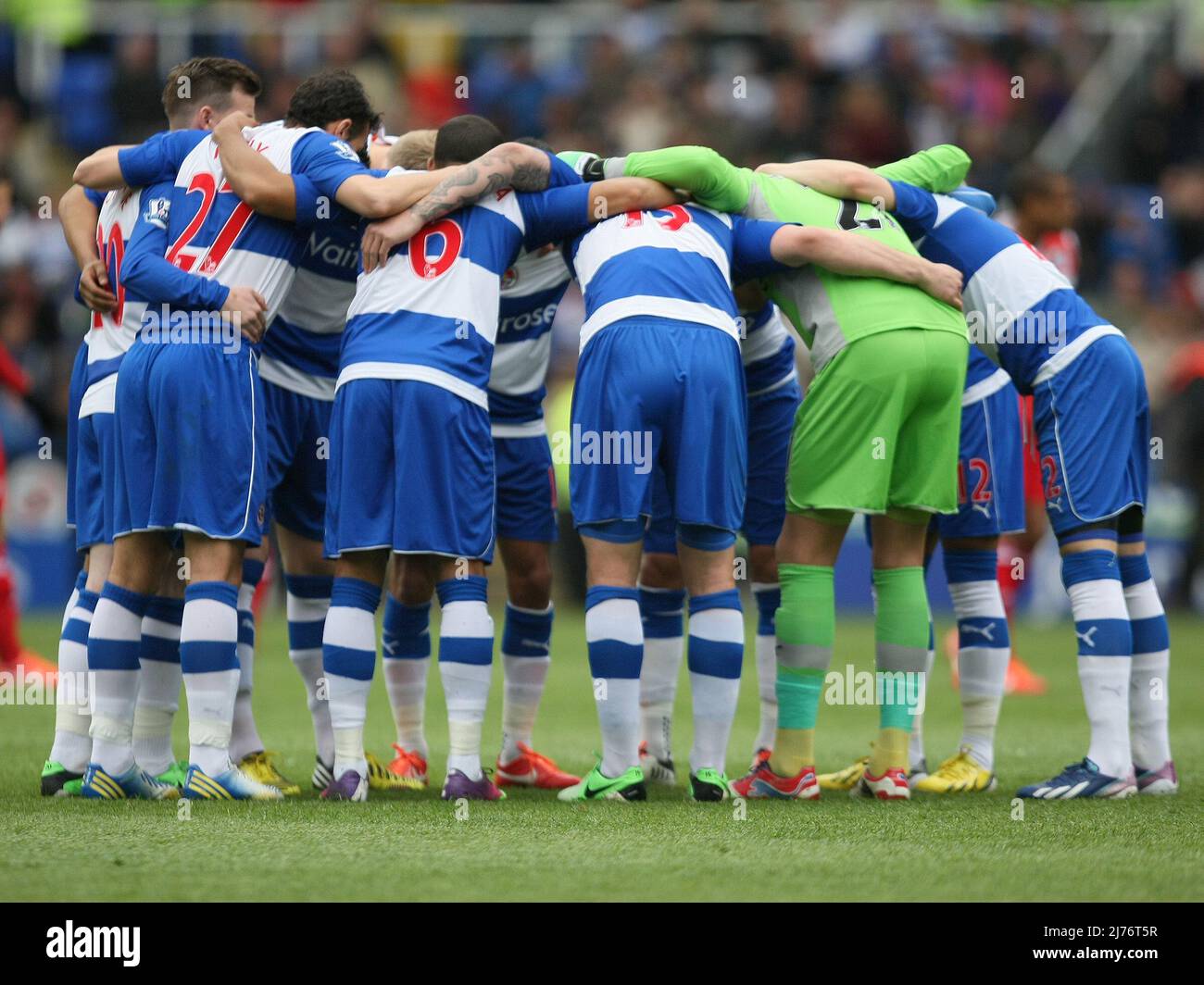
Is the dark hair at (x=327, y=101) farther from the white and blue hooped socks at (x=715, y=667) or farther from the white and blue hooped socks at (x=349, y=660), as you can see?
the white and blue hooped socks at (x=715, y=667)

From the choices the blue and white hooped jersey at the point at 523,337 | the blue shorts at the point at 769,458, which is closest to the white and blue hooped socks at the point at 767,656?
the blue shorts at the point at 769,458

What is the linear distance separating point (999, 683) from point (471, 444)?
2249 millimetres

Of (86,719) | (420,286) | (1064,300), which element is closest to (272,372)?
(420,286)

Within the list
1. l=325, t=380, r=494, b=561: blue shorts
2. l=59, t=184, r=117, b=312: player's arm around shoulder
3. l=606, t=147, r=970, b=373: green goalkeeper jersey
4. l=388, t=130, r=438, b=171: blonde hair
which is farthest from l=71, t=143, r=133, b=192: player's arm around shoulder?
l=606, t=147, r=970, b=373: green goalkeeper jersey

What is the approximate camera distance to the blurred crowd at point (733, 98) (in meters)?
16.2

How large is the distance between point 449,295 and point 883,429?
1504mm

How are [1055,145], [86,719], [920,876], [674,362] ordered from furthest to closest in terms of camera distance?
[1055,145] → [86,719] → [674,362] → [920,876]

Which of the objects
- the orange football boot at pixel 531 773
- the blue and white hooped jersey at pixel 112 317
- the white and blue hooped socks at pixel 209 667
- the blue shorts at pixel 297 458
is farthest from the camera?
the orange football boot at pixel 531 773

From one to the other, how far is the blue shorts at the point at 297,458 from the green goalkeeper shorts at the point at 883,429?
5.56 ft

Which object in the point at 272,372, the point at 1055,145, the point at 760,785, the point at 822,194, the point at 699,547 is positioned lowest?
the point at 760,785

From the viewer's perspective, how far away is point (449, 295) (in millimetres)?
5754

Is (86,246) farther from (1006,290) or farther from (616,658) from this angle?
(1006,290)
